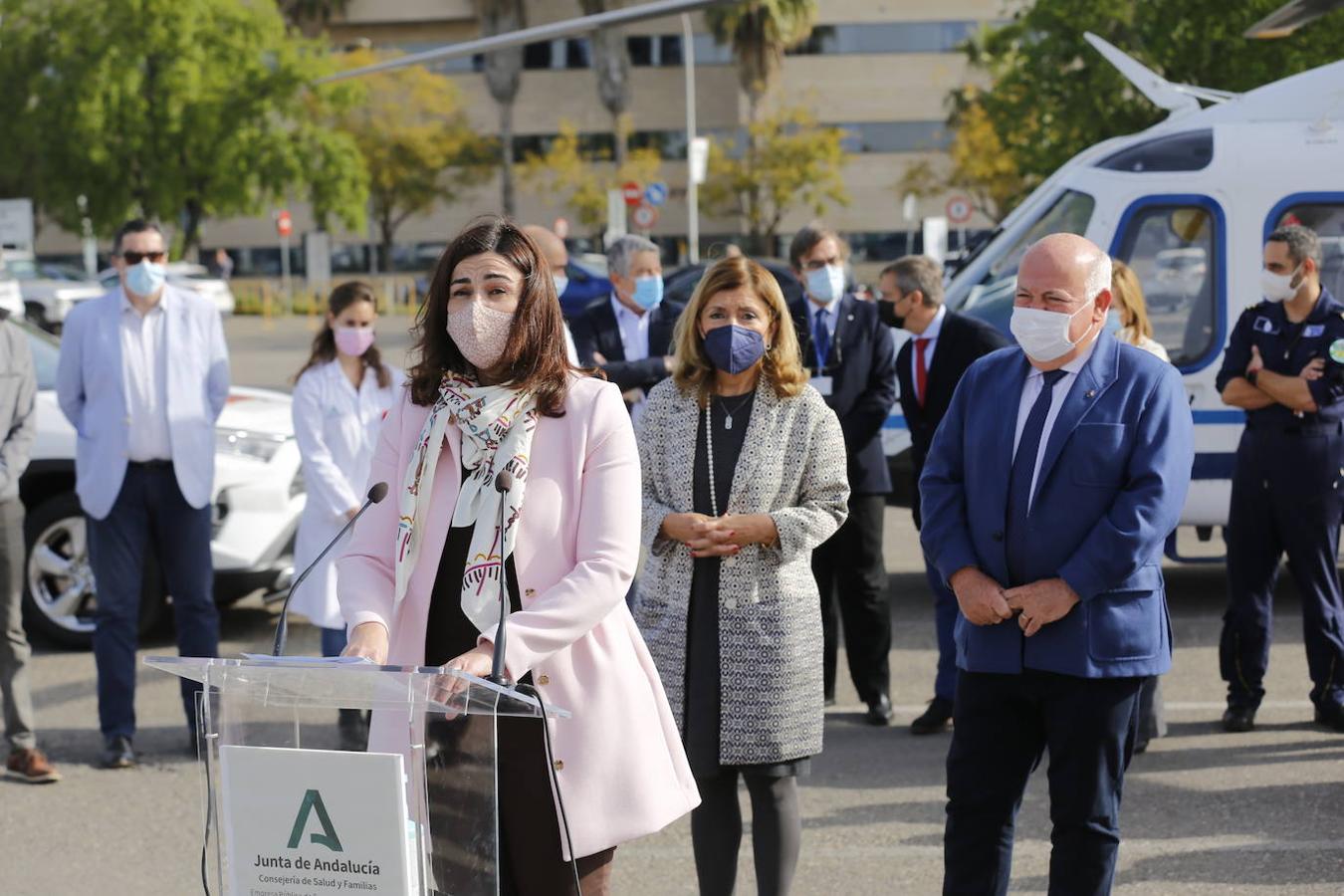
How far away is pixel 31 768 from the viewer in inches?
267

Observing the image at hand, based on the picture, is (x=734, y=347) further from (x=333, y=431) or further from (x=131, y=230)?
(x=131, y=230)

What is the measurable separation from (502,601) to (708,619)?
1.56 meters

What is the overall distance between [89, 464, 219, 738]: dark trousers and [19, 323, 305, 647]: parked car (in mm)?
1800

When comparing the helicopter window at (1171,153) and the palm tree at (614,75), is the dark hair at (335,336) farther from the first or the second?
the palm tree at (614,75)

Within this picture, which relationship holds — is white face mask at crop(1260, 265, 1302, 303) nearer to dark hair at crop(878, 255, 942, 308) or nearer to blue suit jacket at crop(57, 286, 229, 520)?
dark hair at crop(878, 255, 942, 308)

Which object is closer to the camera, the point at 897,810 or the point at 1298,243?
the point at 897,810

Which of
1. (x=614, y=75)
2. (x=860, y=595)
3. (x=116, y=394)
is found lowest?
(x=860, y=595)

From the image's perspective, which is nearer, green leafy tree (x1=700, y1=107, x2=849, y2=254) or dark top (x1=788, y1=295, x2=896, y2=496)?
dark top (x1=788, y1=295, x2=896, y2=496)

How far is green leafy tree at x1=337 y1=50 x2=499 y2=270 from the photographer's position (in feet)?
187

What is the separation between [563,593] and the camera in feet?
10.8

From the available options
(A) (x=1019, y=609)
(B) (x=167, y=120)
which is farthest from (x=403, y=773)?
(B) (x=167, y=120)

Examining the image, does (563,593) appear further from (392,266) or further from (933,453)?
(392,266)

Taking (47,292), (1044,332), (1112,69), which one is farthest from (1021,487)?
(47,292)

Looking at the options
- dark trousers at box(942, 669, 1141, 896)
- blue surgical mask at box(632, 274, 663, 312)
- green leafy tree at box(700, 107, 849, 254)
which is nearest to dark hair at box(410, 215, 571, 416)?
dark trousers at box(942, 669, 1141, 896)
